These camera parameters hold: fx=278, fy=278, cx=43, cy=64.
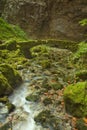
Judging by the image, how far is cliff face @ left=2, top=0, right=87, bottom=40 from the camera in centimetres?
3441

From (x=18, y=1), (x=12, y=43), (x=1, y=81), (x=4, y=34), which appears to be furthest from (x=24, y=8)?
(x=1, y=81)

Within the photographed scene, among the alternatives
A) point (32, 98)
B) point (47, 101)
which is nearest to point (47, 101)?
Answer: point (47, 101)

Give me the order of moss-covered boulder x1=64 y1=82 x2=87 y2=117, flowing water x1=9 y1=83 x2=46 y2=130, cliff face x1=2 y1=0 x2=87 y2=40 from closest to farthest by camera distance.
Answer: flowing water x1=9 y1=83 x2=46 y2=130 < moss-covered boulder x1=64 y1=82 x2=87 y2=117 < cliff face x1=2 y1=0 x2=87 y2=40

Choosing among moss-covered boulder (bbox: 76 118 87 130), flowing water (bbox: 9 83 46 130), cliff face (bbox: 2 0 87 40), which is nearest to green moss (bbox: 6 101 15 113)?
flowing water (bbox: 9 83 46 130)

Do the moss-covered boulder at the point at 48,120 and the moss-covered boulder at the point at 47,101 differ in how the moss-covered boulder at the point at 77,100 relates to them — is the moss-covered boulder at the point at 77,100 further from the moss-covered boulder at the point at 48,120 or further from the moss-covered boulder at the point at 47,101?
the moss-covered boulder at the point at 47,101

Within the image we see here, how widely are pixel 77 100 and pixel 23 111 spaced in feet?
5.56

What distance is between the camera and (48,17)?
3531 centimetres

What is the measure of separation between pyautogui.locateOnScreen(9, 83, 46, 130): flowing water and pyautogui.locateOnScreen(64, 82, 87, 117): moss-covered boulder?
0.95 m

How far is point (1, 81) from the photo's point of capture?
8.82m

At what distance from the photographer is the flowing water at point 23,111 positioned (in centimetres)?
732

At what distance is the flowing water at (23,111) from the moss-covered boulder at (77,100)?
37.3 inches

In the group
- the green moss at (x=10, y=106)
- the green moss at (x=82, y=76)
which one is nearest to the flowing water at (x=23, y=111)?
the green moss at (x=10, y=106)

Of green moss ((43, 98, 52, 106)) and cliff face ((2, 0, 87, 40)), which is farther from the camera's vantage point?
cliff face ((2, 0, 87, 40))

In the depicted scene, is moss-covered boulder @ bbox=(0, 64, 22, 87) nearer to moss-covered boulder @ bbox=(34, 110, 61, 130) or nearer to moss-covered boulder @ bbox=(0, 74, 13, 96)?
moss-covered boulder @ bbox=(0, 74, 13, 96)
